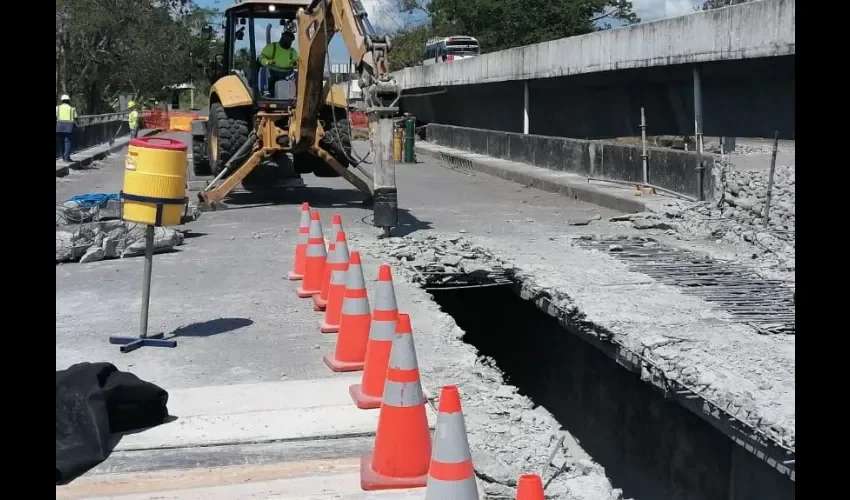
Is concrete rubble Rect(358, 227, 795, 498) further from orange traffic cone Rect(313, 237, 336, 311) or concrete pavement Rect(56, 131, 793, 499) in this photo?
orange traffic cone Rect(313, 237, 336, 311)

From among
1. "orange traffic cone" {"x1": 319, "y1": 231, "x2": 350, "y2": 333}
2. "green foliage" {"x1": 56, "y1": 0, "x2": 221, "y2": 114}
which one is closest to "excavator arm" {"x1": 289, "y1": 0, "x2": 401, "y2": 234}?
"orange traffic cone" {"x1": 319, "y1": 231, "x2": 350, "y2": 333}

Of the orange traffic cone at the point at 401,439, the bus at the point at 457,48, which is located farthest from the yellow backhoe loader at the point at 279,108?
the bus at the point at 457,48

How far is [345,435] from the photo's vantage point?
5332 millimetres

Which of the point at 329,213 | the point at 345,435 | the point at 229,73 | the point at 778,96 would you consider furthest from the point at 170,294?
the point at 778,96

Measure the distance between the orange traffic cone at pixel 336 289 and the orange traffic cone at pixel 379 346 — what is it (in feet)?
5.50

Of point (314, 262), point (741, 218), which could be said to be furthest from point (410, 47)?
point (314, 262)

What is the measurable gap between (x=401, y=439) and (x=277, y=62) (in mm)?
12757

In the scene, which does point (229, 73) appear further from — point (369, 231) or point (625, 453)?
point (625, 453)

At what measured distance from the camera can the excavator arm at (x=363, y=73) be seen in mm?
11922

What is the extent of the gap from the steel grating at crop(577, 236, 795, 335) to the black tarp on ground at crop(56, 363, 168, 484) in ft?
14.9

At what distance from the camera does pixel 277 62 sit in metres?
16.4
